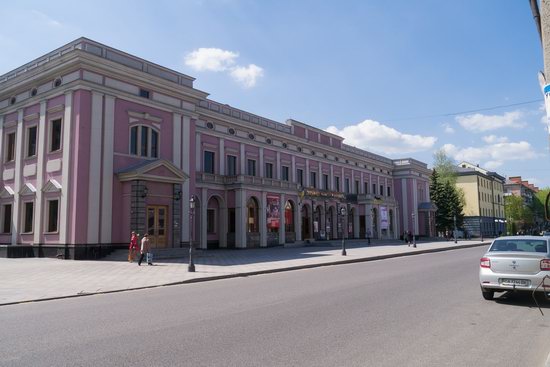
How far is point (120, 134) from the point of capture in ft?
86.8

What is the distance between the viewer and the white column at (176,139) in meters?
29.4

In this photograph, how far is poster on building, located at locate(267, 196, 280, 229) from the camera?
130ft

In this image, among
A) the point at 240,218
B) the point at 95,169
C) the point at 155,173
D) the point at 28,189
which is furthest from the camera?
the point at 240,218

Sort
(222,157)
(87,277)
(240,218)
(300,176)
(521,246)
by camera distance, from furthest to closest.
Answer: (300,176), (222,157), (240,218), (87,277), (521,246)

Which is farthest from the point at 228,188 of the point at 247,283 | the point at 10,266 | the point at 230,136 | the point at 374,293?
the point at 374,293

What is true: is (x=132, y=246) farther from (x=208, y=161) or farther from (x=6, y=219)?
(x=208, y=161)

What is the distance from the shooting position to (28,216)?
27.4 m

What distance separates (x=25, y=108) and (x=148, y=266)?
1503 cm

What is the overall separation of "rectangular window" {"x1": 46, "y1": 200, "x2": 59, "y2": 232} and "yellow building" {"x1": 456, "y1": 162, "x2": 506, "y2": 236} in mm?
71462

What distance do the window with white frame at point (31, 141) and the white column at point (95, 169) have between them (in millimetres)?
5559

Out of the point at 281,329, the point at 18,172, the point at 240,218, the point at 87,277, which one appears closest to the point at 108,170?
the point at 18,172

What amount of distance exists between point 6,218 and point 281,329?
2792cm

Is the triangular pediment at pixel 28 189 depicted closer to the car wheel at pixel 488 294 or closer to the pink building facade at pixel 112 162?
the pink building facade at pixel 112 162

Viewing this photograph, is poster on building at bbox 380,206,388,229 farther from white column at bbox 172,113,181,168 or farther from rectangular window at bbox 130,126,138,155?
rectangular window at bbox 130,126,138,155
